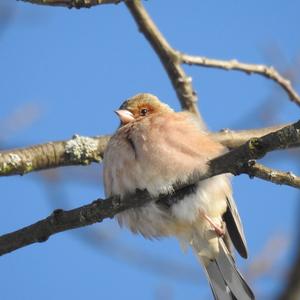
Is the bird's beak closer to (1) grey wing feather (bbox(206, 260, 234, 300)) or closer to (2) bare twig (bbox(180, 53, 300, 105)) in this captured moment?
(2) bare twig (bbox(180, 53, 300, 105))

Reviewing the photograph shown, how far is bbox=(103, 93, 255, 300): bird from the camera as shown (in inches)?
132

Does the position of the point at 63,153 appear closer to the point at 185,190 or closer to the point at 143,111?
the point at 143,111

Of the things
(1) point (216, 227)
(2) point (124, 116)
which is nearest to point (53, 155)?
(2) point (124, 116)

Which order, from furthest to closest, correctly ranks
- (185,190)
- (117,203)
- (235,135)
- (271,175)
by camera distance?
(235,135) < (185,190) < (117,203) < (271,175)

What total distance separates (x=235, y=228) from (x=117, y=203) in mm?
1198

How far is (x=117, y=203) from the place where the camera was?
2.97 m

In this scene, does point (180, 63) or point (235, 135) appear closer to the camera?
point (235, 135)

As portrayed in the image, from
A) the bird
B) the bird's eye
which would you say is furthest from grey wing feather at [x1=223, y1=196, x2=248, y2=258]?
the bird's eye

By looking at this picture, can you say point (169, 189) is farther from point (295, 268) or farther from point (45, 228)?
point (295, 268)

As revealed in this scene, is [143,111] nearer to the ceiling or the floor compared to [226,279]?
nearer to the ceiling

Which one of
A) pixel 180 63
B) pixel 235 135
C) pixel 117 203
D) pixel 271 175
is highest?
pixel 180 63

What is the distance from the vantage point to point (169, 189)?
3248 mm

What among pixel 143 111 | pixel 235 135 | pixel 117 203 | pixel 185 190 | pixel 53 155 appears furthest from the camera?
pixel 143 111

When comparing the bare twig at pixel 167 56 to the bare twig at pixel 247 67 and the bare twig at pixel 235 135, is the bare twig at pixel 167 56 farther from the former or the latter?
the bare twig at pixel 235 135
